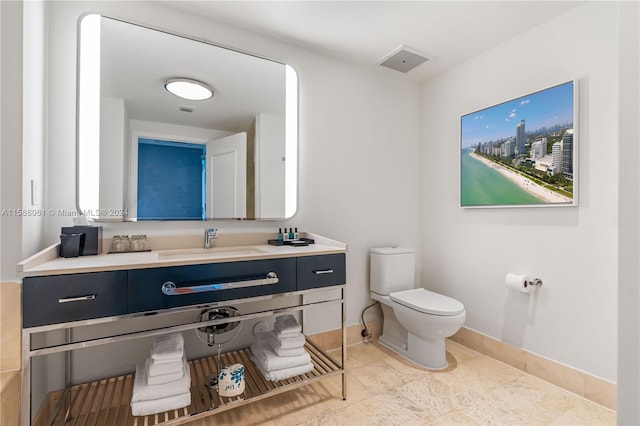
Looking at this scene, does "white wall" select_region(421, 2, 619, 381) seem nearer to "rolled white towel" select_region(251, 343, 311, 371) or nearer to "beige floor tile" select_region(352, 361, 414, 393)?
"beige floor tile" select_region(352, 361, 414, 393)

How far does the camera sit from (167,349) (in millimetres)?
1419

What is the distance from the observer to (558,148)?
1.82m

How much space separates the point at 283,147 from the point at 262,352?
1.30 m

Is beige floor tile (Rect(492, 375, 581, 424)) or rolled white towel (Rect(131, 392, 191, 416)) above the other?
rolled white towel (Rect(131, 392, 191, 416))

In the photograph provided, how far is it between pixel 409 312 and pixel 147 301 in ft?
5.13

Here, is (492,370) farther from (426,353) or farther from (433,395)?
(433,395)

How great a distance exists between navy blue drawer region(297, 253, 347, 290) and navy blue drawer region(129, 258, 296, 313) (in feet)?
0.17

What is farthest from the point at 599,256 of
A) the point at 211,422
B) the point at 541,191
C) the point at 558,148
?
the point at 211,422

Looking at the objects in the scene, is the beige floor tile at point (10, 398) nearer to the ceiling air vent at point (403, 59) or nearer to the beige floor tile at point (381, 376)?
the beige floor tile at point (381, 376)

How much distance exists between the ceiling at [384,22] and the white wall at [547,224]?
189mm

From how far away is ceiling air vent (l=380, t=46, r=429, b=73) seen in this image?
222 centimetres

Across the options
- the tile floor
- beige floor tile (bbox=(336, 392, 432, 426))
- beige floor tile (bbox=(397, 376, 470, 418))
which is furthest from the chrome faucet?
beige floor tile (bbox=(397, 376, 470, 418))

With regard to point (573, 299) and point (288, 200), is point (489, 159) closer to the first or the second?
point (573, 299)

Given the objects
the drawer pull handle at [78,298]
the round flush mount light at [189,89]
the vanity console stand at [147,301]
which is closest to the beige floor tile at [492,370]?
the vanity console stand at [147,301]
